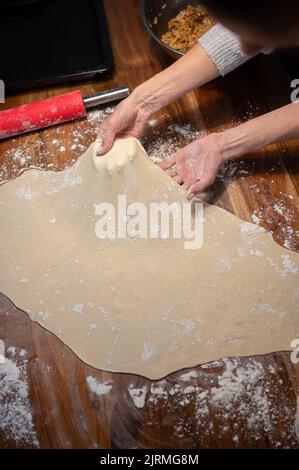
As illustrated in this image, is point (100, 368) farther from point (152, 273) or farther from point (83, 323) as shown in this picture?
point (152, 273)

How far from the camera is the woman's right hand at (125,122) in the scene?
3.86ft

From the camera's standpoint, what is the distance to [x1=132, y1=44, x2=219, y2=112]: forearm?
1.21 m

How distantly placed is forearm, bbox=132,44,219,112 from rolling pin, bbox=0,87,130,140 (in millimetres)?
172

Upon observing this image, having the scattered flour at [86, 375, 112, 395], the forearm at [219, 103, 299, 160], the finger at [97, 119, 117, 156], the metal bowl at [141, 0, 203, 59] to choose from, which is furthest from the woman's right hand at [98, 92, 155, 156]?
the scattered flour at [86, 375, 112, 395]

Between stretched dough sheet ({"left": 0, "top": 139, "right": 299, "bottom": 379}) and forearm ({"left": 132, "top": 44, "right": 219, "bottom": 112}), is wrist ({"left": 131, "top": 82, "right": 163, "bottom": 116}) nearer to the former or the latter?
forearm ({"left": 132, "top": 44, "right": 219, "bottom": 112})

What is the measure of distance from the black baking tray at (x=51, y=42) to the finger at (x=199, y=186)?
20.7 inches

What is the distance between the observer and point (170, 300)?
1111 mm

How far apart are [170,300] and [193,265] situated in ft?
0.35

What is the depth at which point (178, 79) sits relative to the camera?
4.02ft

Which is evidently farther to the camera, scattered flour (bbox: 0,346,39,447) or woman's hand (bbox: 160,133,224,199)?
woman's hand (bbox: 160,133,224,199)

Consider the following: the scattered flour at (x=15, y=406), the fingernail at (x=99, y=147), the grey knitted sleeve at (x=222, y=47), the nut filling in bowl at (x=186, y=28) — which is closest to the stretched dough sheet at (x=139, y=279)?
the fingernail at (x=99, y=147)

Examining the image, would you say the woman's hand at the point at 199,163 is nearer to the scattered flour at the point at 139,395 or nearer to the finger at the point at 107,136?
the finger at the point at 107,136

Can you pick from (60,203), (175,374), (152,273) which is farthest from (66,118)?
(175,374)

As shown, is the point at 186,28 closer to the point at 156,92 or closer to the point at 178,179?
the point at 156,92
